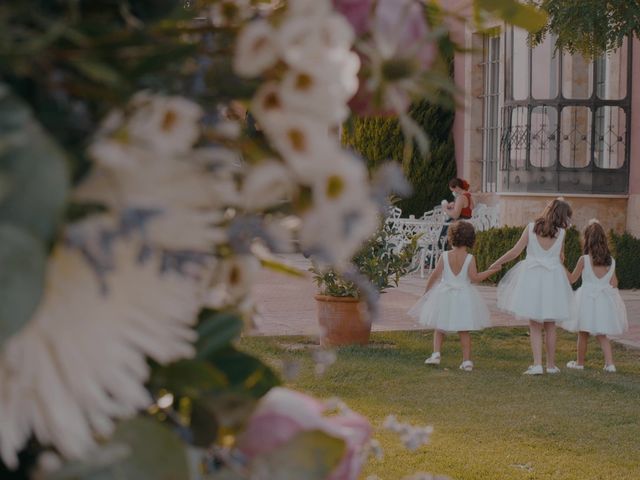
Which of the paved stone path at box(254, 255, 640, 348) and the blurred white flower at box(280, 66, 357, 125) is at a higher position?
the blurred white flower at box(280, 66, 357, 125)

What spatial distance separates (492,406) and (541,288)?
2101mm

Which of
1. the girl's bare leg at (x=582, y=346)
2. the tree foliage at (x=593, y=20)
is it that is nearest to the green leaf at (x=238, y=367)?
the girl's bare leg at (x=582, y=346)

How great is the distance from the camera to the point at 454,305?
9.70m

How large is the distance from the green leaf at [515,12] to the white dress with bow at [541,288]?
895 centimetres

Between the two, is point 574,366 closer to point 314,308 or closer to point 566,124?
point 314,308

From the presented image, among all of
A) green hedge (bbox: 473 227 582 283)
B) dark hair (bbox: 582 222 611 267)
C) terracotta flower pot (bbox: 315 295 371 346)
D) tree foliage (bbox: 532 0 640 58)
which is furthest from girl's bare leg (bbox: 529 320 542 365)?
green hedge (bbox: 473 227 582 283)

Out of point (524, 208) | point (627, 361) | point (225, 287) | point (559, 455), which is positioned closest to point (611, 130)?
point (524, 208)

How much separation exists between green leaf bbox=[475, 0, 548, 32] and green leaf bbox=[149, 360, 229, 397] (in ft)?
0.92

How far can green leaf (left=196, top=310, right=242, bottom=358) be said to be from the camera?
61 centimetres

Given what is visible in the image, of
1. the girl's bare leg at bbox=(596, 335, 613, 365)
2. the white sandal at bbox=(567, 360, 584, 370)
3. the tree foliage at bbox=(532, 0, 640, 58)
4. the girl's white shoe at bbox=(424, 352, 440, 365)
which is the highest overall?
the tree foliage at bbox=(532, 0, 640, 58)

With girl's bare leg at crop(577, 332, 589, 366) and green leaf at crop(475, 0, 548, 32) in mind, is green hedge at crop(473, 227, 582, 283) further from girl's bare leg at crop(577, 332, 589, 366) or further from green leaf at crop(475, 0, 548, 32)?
green leaf at crop(475, 0, 548, 32)

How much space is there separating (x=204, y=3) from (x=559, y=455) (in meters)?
6.25

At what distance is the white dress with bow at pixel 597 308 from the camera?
959 cm

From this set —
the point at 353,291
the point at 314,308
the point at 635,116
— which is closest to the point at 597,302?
Result: the point at 353,291
